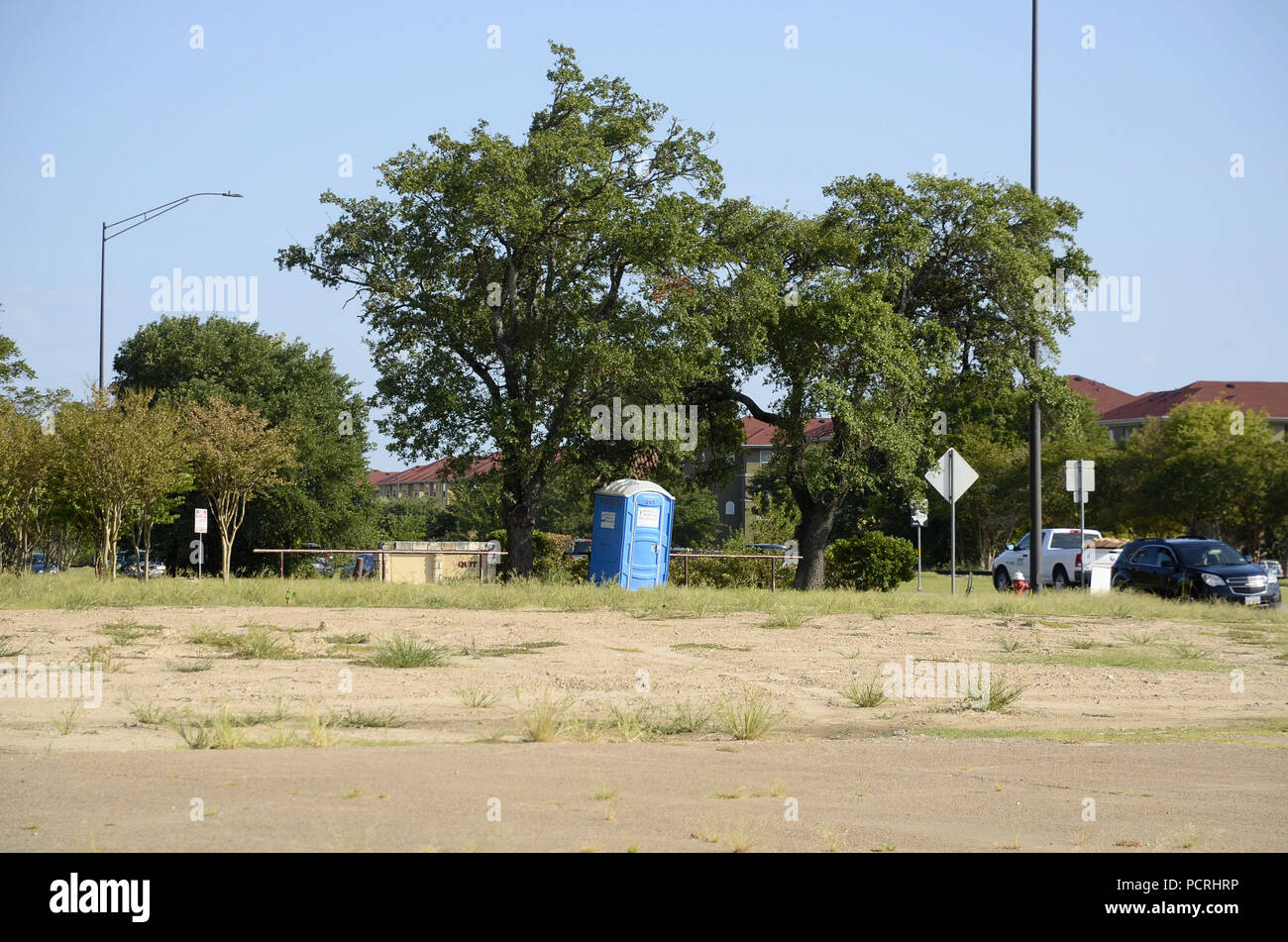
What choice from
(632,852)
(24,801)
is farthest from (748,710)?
(24,801)

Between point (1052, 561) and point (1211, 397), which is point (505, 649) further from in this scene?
point (1211, 397)

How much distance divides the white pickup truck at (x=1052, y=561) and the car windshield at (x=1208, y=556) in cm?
658

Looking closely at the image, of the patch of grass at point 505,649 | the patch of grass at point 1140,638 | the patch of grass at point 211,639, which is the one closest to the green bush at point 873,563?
the patch of grass at point 1140,638

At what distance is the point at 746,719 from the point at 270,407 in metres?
42.4

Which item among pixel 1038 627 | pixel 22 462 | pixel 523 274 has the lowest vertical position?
pixel 1038 627

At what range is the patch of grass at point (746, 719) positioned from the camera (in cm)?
1002

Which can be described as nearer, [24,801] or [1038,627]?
[24,801]

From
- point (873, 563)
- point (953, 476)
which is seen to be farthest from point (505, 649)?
point (873, 563)

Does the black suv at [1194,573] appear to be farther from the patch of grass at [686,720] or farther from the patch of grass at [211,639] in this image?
the patch of grass at [211,639]

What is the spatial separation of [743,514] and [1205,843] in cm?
10454

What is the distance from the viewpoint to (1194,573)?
2725cm

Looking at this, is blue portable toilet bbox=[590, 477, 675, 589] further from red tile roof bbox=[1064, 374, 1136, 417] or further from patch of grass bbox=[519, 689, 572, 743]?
red tile roof bbox=[1064, 374, 1136, 417]

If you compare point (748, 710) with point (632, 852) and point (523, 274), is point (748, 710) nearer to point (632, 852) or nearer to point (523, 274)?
point (632, 852)
